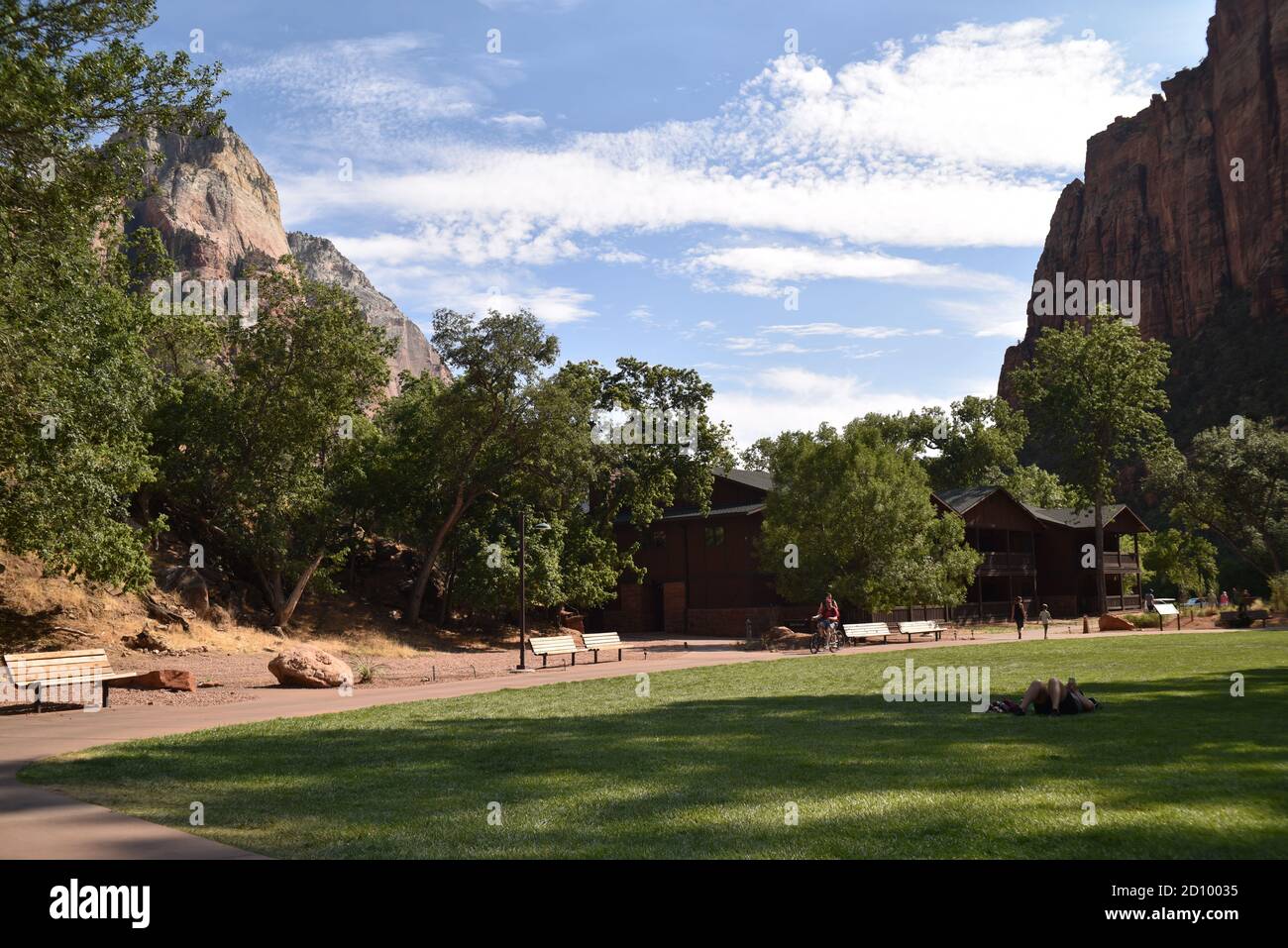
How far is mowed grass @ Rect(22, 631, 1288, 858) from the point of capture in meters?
6.41

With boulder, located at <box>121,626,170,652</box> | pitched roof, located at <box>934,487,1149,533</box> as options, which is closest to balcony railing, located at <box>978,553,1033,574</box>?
pitched roof, located at <box>934,487,1149,533</box>

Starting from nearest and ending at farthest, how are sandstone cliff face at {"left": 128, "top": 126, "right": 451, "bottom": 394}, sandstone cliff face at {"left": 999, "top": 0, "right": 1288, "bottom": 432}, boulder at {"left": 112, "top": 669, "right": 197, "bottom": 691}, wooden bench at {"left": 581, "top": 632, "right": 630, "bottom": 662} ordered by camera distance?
boulder at {"left": 112, "top": 669, "right": 197, "bottom": 691} < wooden bench at {"left": 581, "top": 632, "right": 630, "bottom": 662} < sandstone cliff face at {"left": 999, "top": 0, "right": 1288, "bottom": 432} < sandstone cliff face at {"left": 128, "top": 126, "right": 451, "bottom": 394}

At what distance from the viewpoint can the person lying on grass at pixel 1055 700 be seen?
1286cm

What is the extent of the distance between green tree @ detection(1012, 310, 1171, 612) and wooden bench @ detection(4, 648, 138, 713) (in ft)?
181

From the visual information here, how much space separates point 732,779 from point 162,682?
1478cm

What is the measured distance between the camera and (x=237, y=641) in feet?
98.3

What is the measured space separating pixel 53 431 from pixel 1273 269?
4792 inches

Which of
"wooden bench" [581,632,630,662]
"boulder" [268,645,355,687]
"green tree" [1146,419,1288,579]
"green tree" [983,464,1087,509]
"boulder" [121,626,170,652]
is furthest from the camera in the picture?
"green tree" [983,464,1087,509]

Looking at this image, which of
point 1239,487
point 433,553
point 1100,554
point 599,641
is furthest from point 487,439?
point 1239,487

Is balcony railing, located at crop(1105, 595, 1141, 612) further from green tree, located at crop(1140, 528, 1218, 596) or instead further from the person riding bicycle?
the person riding bicycle

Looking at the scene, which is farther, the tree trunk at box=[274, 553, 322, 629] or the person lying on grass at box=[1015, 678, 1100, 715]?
the tree trunk at box=[274, 553, 322, 629]

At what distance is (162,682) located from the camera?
19.4 metres

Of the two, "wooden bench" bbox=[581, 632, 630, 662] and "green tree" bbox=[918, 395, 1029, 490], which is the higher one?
"green tree" bbox=[918, 395, 1029, 490]

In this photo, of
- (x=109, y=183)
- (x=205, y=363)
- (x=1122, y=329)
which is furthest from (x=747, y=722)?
(x=1122, y=329)
